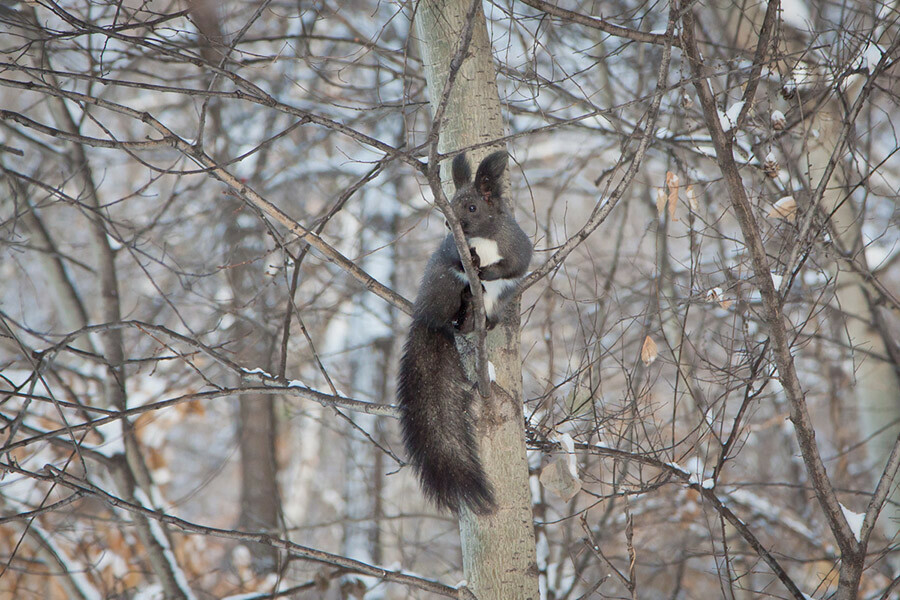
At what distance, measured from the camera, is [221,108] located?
7.39 meters

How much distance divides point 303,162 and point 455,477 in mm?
5624

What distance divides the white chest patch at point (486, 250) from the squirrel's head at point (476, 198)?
3 centimetres

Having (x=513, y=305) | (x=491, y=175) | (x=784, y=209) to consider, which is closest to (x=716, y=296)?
(x=784, y=209)

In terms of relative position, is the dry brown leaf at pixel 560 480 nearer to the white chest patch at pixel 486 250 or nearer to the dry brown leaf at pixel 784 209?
the white chest patch at pixel 486 250

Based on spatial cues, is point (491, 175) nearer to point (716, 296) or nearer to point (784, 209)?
point (716, 296)

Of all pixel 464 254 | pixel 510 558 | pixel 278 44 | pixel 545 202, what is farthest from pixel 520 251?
pixel 545 202

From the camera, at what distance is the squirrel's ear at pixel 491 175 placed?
9.43ft

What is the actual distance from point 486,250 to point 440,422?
0.78 m

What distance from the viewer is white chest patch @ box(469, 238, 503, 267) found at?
121 inches

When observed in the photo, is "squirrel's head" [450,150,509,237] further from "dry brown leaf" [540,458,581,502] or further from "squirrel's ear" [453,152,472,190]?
"dry brown leaf" [540,458,581,502]

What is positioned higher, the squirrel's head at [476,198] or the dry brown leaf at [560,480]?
the squirrel's head at [476,198]

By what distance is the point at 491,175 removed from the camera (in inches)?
117

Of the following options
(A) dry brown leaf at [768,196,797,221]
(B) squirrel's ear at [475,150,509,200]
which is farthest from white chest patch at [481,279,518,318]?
(A) dry brown leaf at [768,196,797,221]

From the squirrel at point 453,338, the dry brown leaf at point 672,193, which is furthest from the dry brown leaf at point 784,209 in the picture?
the squirrel at point 453,338
